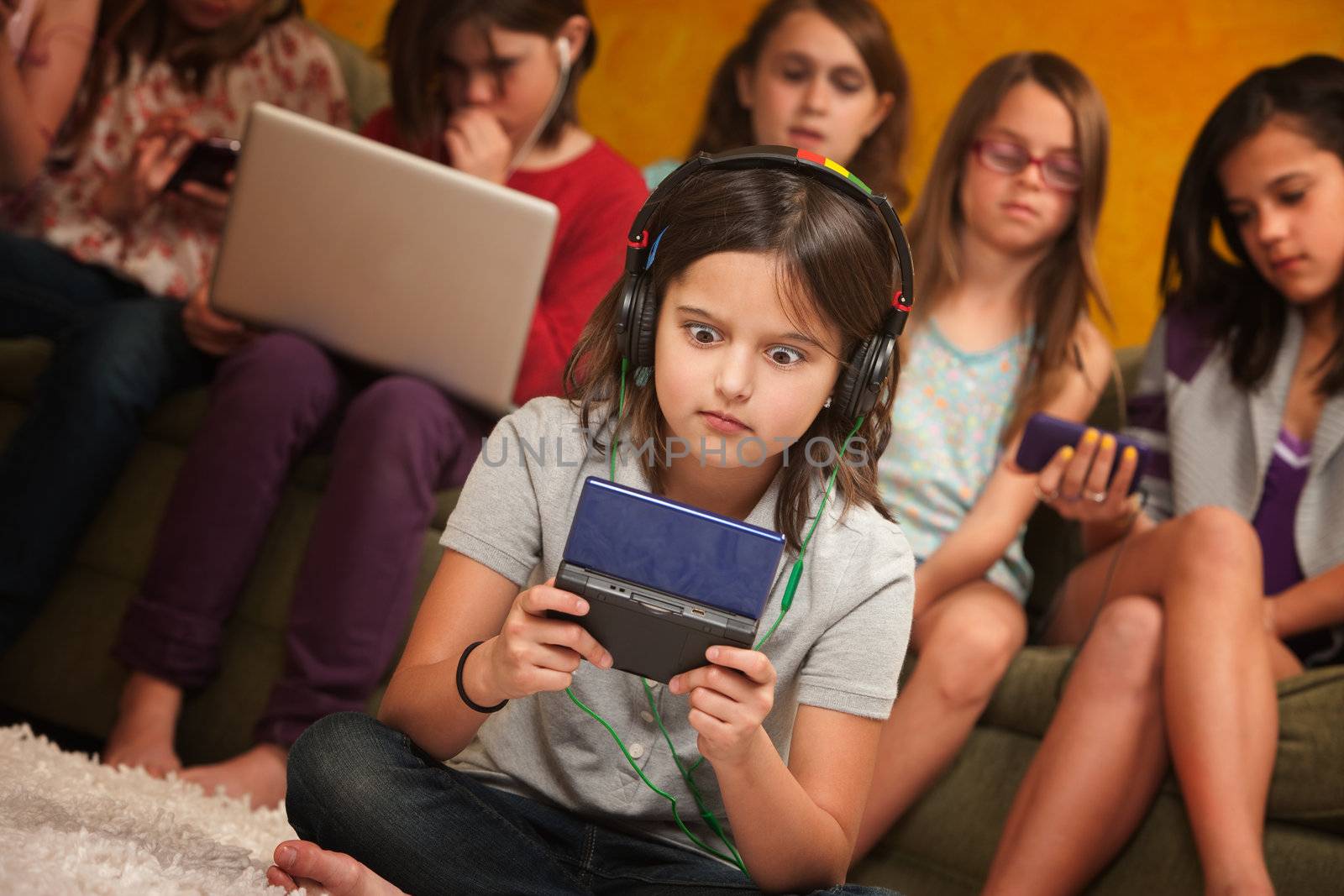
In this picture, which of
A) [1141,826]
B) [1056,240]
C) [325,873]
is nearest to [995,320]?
[1056,240]

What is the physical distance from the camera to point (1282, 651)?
140 centimetres

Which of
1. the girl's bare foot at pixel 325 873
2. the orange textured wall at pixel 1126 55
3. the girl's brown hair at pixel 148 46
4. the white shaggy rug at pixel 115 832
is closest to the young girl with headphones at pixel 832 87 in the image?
the orange textured wall at pixel 1126 55

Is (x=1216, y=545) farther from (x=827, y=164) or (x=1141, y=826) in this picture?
(x=827, y=164)

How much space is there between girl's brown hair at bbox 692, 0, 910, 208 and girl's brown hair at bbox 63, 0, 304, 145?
29.8 inches

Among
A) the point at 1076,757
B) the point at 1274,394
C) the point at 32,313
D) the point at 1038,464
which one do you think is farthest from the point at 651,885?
the point at 32,313

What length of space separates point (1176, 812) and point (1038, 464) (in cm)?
40

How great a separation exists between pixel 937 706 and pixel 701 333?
0.63 meters

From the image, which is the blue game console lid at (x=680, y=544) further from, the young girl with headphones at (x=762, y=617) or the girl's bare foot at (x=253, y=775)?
the girl's bare foot at (x=253, y=775)

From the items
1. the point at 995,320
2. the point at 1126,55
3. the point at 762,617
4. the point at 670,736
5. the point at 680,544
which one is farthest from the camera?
the point at 1126,55

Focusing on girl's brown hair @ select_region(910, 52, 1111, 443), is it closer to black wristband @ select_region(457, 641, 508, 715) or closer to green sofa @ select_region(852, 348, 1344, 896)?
green sofa @ select_region(852, 348, 1344, 896)

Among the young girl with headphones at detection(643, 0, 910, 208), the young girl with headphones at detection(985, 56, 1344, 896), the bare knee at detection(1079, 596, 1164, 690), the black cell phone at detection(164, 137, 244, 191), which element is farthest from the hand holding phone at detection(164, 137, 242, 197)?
the bare knee at detection(1079, 596, 1164, 690)

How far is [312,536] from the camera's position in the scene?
1423 millimetres

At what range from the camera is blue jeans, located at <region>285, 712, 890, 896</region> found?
0.86 m

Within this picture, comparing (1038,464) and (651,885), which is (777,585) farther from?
(1038,464)
